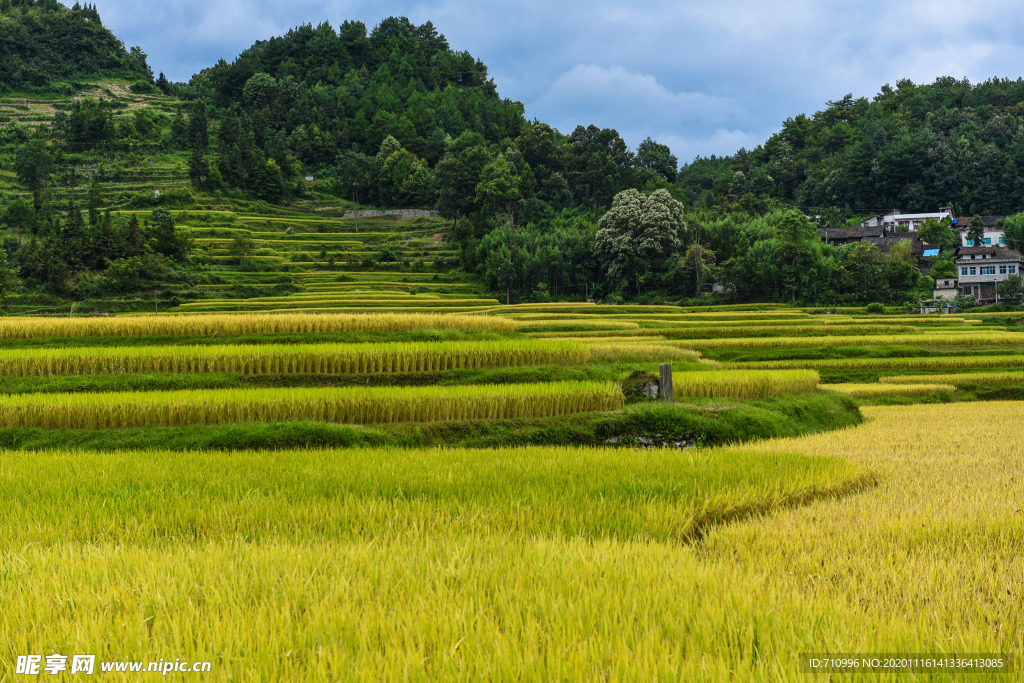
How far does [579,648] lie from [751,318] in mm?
35059

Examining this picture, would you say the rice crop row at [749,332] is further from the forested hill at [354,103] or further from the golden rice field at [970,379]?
the forested hill at [354,103]

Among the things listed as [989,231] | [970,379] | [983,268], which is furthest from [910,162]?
[970,379]

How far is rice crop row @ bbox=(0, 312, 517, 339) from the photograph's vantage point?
16.1 metres

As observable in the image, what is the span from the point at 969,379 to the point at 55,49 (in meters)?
162

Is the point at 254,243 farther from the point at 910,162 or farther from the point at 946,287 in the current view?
the point at 910,162

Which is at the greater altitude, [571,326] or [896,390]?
[571,326]

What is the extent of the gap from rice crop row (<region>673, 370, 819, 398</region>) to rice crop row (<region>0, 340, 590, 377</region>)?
→ 5.13 metres

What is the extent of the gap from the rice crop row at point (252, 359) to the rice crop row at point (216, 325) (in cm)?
223

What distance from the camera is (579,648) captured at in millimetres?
2492

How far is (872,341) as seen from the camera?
83.8 feet

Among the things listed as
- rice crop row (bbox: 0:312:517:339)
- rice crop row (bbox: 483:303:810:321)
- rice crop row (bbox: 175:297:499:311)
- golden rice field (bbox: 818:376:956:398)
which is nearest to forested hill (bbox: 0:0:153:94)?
rice crop row (bbox: 175:297:499:311)

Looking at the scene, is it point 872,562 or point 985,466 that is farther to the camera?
point 985,466

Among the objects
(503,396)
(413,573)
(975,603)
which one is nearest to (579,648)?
(413,573)

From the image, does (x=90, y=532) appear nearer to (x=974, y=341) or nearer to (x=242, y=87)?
(x=974, y=341)
